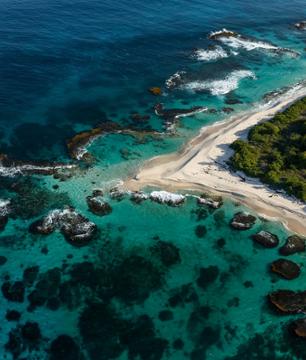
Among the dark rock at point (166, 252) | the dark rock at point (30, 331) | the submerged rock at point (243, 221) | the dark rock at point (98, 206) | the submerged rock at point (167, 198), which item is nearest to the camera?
the dark rock at point (30, 331)

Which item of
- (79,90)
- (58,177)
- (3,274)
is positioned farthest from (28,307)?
(79,90)

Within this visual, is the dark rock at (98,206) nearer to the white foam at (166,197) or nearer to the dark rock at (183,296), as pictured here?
the white foam at (166,197)

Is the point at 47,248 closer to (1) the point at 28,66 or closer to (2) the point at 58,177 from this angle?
(2) the point at 58,177

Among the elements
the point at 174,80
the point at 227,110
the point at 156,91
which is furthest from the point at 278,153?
the point at 174,80

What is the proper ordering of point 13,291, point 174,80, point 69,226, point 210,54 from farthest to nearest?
point 210,54
point 174,80
point 69,226
point 13,291

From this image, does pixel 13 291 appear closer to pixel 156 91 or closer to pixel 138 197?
pixel 138 197

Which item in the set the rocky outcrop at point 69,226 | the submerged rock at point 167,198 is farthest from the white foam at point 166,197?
the rocky outcrop at point 69,226

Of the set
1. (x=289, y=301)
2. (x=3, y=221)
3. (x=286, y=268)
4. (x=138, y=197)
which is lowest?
(x=289, y=301)

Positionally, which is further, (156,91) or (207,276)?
(156,91)
